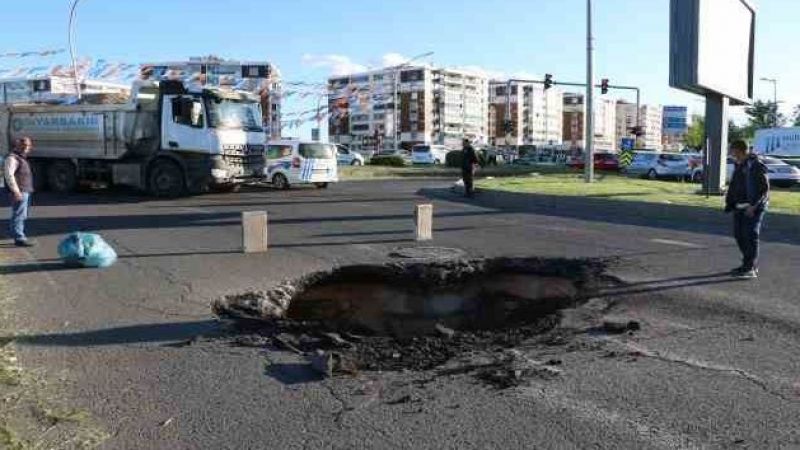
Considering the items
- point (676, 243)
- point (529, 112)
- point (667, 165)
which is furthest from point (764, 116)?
point (676, 243)

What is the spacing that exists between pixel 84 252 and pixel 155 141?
529 inches

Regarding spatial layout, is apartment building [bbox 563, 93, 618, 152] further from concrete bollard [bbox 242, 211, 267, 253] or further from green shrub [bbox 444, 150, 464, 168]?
concrete bollard [bbox 242, 211, 267, 253]

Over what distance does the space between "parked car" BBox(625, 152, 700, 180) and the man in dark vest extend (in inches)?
1252

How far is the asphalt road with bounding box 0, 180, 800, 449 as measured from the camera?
4.34 metres

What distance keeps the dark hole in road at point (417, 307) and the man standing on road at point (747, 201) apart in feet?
5.63

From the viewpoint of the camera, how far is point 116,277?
361 inches

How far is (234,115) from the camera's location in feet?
74.7

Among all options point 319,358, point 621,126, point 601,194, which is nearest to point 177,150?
point 601,194

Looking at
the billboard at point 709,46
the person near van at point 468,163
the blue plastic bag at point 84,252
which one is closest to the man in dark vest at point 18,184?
the blue plastic bag at point 84,252

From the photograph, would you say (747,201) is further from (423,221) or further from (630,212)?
(630,212)

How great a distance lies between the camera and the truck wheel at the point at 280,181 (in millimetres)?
27125

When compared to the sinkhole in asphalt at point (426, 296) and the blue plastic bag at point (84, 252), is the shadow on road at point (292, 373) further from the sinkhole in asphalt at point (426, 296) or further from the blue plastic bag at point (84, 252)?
the blue plastic bag at point (84, 252)

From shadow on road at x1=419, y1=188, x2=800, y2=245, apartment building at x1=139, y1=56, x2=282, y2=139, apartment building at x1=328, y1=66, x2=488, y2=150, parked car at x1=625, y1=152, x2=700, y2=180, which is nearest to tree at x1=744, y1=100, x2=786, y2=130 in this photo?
apartment building at x1=328, y1=66, x2=488, y2=150

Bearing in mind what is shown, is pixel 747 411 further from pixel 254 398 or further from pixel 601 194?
pixel 601 194
